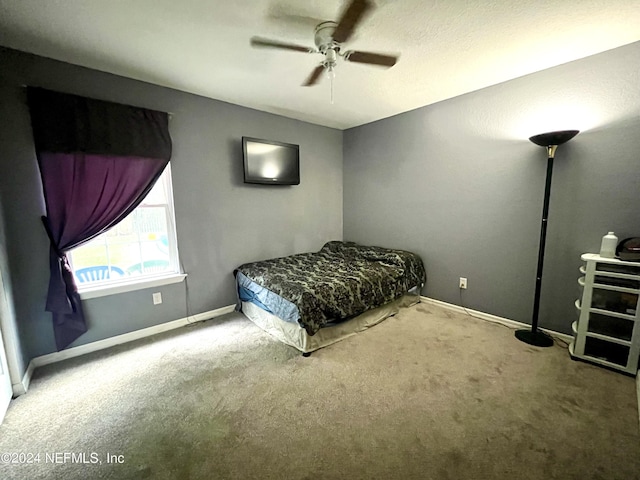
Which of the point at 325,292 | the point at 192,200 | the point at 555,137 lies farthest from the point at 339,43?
the point at 192,200

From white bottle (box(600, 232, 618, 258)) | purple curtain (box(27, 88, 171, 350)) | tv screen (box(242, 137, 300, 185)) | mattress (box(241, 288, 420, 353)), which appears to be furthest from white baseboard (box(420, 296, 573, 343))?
purple curtain (box(27, 88, 171, 350))

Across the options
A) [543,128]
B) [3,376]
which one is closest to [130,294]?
[3,376]

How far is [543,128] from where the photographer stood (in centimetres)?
243

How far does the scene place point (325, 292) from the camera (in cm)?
238

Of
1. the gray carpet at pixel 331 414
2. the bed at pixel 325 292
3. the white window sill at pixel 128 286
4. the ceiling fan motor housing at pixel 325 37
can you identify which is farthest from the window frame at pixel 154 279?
the ceiling fan motor housing at pixel 325 37

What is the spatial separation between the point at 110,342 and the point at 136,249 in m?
0.87

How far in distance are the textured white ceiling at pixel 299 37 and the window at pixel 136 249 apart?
3.33ft

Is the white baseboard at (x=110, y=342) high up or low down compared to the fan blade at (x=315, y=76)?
down

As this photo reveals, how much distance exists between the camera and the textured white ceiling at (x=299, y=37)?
158cm

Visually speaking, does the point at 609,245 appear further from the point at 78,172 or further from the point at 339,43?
the point at 78,172

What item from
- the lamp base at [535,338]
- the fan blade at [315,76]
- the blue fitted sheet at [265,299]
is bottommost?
the lamp base at [535,338]

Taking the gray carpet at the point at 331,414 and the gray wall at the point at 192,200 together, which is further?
the gray wall at the point at 192,200

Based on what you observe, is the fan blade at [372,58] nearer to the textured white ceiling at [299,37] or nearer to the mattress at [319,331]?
the textured white ceiling at [299,37]

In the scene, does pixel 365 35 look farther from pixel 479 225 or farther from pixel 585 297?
pixel 585 297
